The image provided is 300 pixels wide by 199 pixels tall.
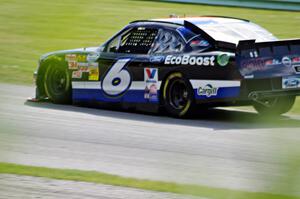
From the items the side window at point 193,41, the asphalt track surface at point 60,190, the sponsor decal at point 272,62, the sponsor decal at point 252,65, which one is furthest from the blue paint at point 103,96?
the asphalt track surface at point 60,190

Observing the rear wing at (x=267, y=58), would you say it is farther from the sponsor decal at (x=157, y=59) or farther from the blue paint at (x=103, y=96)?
the blue paint at (x=103, y=96)

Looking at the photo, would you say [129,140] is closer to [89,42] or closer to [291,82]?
[89,42]

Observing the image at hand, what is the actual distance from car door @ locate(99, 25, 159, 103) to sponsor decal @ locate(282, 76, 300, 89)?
6.06 ft

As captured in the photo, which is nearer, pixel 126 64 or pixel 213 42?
pixel 213 42

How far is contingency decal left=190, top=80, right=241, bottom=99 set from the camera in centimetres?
973

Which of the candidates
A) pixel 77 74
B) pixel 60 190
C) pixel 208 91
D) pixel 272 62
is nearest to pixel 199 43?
pixel 208 91

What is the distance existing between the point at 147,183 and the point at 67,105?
6.17 metres

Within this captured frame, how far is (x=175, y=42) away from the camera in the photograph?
10.6 meters

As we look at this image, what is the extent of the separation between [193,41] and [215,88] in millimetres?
877

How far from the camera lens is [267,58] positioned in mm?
9812

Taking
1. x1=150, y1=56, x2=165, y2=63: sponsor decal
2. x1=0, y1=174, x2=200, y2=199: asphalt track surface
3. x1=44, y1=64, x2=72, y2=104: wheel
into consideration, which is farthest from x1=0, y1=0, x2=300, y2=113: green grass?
x1=44, y1=64, x2=72, y2=104: wheel

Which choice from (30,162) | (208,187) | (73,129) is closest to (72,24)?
(208,187)

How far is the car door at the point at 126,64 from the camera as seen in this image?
35.3 ft

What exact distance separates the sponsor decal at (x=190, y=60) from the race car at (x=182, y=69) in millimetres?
13
